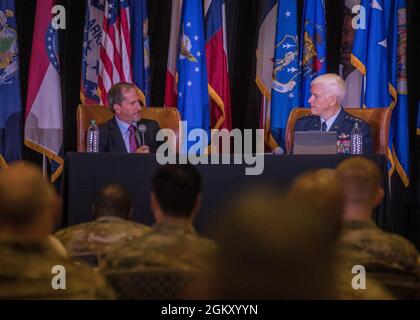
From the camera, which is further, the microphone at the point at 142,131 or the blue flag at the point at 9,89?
the blue flag at the point at 9,89

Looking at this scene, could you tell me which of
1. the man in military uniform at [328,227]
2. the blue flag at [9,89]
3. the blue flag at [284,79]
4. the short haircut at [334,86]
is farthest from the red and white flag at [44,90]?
the man in military uniform at [328,227]

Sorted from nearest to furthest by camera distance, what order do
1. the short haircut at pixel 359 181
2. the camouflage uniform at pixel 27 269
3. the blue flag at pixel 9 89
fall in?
the camouflage uniform at pixel 27 269 → the short haircut at pixel 359 181 → the blue flag at pixel 9 89

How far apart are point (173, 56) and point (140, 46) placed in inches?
13.1

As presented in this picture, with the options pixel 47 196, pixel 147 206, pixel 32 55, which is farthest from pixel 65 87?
pixel 47 196

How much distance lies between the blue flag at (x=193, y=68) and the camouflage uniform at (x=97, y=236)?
405 centimetres

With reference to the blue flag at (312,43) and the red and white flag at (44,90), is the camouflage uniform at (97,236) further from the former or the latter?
the blue flag at (312,43)

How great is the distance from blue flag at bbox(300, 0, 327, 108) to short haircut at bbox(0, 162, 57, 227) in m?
5.19

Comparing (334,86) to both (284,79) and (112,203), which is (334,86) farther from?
(112,203)

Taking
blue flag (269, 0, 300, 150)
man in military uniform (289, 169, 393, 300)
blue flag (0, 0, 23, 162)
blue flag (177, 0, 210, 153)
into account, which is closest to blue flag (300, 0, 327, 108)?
blue flag (269, 0, 300, 150)

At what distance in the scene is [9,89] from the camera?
21.6 ft

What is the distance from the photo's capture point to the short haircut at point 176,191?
2398 millimetres

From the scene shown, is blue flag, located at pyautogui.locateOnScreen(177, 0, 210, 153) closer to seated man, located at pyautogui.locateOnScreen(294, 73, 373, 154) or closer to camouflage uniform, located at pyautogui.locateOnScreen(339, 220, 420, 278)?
seated man, located at pyautogui.locateOnScreen(294, 73, 373, 154)

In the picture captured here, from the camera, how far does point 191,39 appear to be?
6.79 meters

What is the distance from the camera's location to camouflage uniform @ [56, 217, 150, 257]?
2621mm
